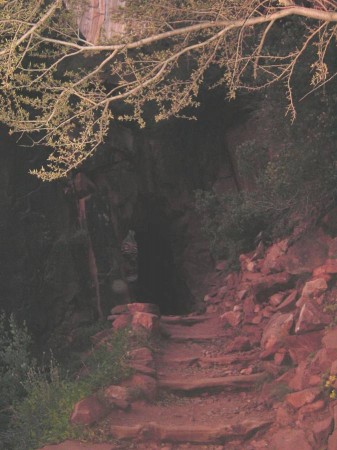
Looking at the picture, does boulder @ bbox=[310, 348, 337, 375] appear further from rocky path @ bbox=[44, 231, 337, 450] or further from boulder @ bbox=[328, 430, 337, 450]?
boulder @ bbox=[328, 430, 337, 450]

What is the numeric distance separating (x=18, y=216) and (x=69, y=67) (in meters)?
3.85

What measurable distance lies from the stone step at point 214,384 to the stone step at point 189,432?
1.19 metres

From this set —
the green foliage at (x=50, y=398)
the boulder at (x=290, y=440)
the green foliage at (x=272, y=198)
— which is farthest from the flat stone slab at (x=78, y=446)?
the green foliage at (x=272, y=198)

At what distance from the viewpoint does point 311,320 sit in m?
7.45

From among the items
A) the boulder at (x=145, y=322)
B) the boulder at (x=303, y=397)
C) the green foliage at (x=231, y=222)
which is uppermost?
the green foliage at (x=231, y=222)

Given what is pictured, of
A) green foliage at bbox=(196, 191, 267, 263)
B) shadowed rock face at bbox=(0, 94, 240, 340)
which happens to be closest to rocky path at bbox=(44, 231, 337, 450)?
green foliage at bbox=(196, 191, 267, 263)

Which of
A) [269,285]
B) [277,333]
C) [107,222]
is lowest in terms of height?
[277,333]

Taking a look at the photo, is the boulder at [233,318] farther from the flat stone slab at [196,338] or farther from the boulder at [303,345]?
the boulder at [303,345]

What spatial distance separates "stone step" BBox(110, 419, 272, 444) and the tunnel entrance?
30.0ft

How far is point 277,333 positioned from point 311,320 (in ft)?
2.31

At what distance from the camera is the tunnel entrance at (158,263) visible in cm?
1697

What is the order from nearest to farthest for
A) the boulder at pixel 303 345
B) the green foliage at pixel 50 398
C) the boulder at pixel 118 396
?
the green foliage at pixel 50 398
the boulder at pixel 118 396
the boulder at pixel 303 345

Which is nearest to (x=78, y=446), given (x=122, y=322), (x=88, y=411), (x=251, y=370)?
(x=88, y=411)

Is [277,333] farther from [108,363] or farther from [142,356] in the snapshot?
[108,363]
